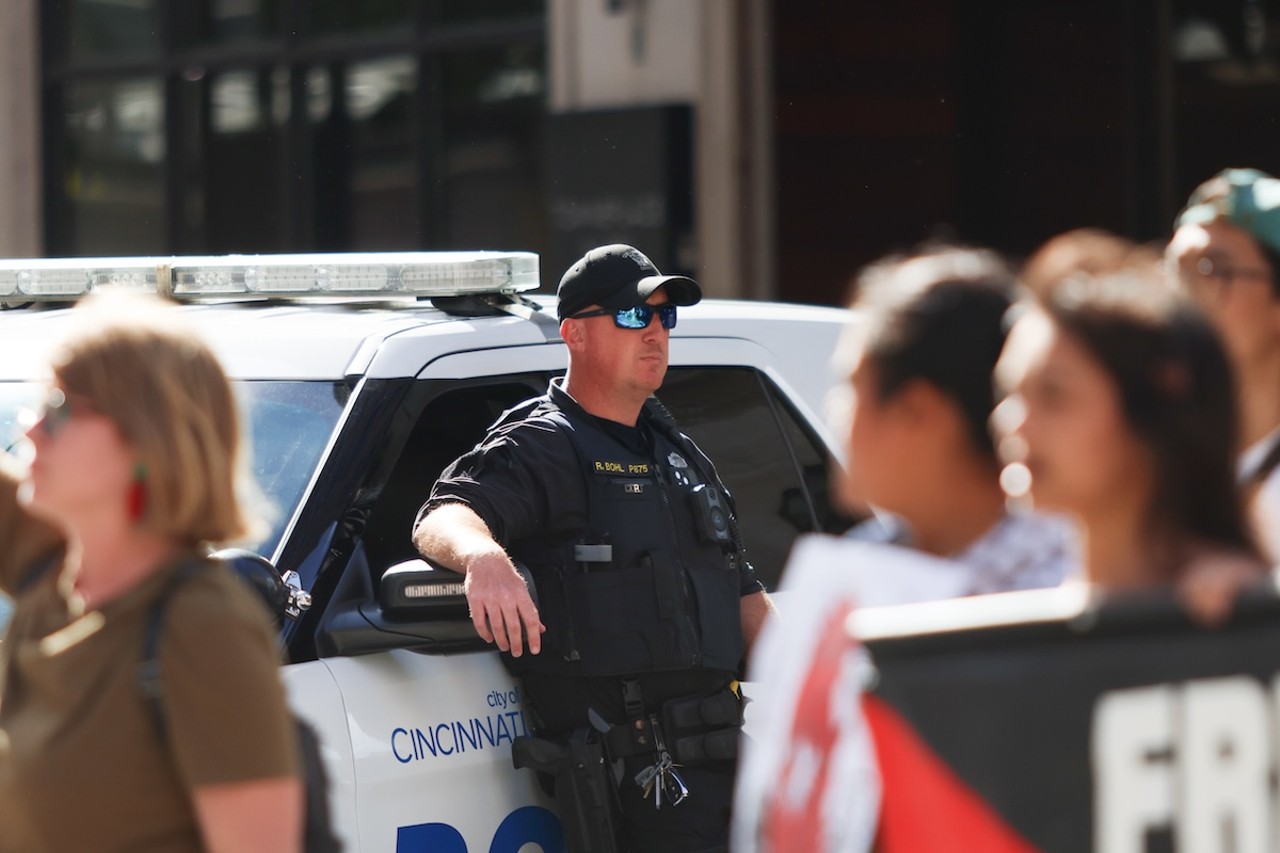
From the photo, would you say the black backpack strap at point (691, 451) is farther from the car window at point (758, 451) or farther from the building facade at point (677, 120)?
the building facade at point (677, 120)

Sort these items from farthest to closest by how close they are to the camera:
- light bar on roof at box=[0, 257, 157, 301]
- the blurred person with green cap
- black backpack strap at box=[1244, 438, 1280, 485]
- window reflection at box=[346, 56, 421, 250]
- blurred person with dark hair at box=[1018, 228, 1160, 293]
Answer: window reflection at box=[346, 56, 421, 250] → light bar on roof at box=[0, 257, 157, 301] → the blurred person with green cap → black backpack strap at box=[1244, 438, 1280, 485] → blurred person with dark hair at box=[1018, 228, 1160, 293]

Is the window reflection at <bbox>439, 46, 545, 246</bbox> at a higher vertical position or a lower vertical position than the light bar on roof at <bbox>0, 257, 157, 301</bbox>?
higher

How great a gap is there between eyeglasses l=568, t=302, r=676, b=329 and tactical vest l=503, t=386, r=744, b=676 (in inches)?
8.1

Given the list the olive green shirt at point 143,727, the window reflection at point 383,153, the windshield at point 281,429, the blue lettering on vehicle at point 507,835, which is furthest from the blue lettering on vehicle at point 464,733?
the window reflection at point 383,153

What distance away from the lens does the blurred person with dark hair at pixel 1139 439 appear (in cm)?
178

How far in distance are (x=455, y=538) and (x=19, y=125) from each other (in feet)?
33.1

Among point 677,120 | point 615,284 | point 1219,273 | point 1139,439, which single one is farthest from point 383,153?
point 1139,439

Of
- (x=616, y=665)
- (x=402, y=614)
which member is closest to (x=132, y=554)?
(x=402, y=614)

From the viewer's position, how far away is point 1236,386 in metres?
1.84

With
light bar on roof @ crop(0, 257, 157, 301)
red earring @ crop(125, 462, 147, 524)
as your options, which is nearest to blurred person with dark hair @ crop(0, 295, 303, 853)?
red earring @ crop(125, 462, 147, 524)

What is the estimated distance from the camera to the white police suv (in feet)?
11.4

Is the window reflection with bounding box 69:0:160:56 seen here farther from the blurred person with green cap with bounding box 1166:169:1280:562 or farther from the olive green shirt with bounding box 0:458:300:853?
the olive green shirt with bounding box 0:458:300:853

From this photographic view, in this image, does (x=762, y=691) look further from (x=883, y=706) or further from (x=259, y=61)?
(x=259, y=61)

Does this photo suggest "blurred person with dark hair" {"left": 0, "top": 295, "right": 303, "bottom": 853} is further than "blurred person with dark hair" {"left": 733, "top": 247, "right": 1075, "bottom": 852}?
Yes
